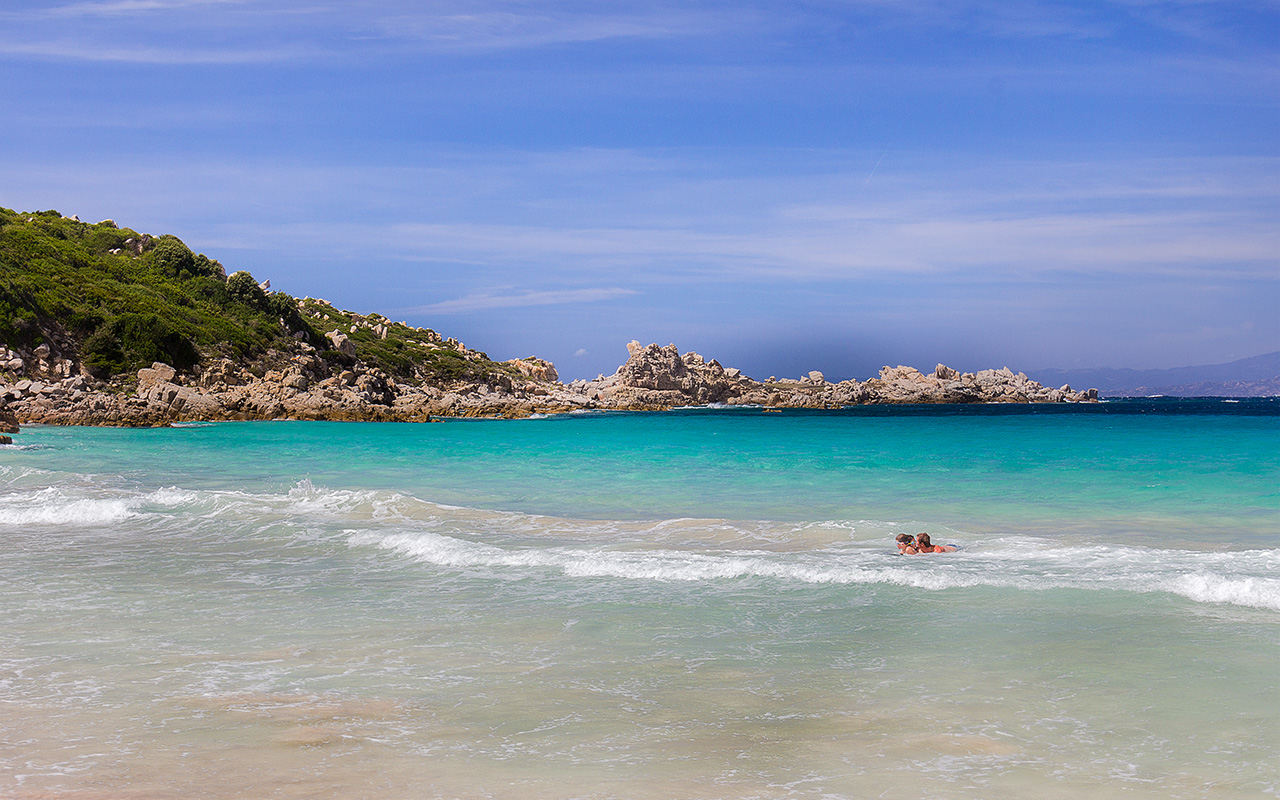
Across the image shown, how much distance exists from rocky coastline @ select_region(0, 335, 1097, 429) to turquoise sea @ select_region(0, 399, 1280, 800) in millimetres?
34704

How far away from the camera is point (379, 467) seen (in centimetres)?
2656

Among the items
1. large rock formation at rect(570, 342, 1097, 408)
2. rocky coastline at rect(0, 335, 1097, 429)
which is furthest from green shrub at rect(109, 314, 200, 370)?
large rock formation at rect(570, 342, 1097, 408)

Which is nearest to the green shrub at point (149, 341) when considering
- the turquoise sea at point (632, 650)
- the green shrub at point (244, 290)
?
the green shrub at point (244, 290)

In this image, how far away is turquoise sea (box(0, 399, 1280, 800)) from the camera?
498 cm

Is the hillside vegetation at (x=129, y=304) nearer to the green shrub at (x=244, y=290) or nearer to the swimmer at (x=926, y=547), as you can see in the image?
the green shrub at (x=244, y=290)

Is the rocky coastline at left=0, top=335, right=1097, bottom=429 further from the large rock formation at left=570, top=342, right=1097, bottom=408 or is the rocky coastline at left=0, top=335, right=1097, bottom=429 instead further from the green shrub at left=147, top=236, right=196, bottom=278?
the green shrub at left=147, top=236, right=196, bottom=278

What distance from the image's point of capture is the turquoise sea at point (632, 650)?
498cm

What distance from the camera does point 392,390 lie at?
7369 centimetres

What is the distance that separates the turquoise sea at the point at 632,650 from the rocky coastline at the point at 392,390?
34704 millimetres

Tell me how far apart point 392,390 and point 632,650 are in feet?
229

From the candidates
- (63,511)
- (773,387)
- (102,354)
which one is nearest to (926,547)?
(63,511)

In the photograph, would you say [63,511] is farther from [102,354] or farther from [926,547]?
[102,354]

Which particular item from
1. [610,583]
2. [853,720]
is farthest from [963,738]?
[610,583]

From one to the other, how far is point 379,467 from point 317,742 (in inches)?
872
